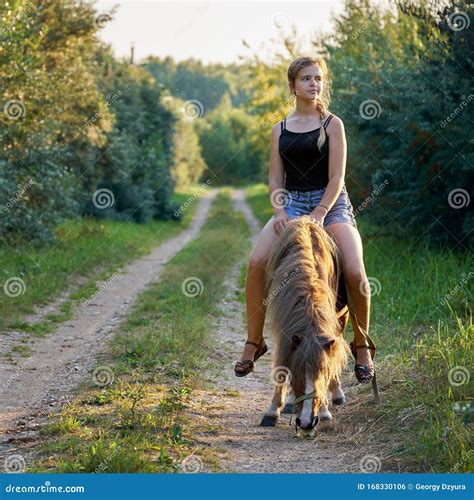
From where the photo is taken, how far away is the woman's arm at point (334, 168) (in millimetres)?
5848

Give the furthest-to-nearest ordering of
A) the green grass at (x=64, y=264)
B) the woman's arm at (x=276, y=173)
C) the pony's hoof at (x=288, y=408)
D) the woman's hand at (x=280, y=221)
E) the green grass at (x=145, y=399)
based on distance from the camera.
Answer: the green grass at (x=64, y=264)
the pony's hoof at (x=288, y=408)
the woman's arm at (x=276, y=173)
the woman's hand at (x=280, y=221)
the green grass at (x=145, y=399)

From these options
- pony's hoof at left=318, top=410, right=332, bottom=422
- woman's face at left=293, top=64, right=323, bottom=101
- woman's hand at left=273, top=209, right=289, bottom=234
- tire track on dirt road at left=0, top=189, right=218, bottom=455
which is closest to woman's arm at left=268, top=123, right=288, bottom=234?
woman's hand at left=273, top=209, right=289, bottom=234

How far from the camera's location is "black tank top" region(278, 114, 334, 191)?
19.4 ft

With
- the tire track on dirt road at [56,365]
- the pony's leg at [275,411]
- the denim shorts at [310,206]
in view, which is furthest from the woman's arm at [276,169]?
the tire track on dirt road at [56,365]

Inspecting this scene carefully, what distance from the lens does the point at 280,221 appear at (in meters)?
5.78

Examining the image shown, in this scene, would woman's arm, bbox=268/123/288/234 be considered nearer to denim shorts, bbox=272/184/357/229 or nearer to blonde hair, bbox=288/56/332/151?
denim shorts, bbox=272/184/357/229

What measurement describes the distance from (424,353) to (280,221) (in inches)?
70.9

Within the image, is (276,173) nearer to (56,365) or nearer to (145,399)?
(145,399)

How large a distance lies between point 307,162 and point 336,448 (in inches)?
80.5

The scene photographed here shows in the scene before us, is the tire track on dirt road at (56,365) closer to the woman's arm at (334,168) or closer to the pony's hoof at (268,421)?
the pony's hoof at (268,421)

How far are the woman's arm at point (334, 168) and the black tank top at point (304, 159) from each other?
1.9 inches

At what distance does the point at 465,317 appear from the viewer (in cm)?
852

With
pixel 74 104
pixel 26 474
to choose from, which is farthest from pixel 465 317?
pixel 74 104

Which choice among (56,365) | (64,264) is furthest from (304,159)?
(64,264)
